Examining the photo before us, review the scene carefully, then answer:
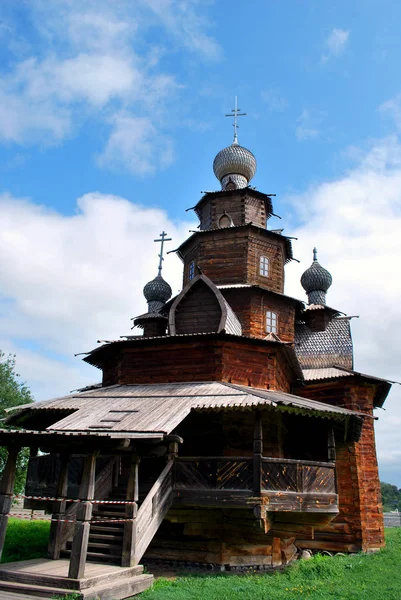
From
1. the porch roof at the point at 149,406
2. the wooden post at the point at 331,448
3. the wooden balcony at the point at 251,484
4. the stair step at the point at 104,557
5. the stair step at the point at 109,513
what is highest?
the porch roof at the point at 149,406

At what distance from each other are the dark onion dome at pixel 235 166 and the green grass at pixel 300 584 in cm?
1309

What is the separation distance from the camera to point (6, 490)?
8.02 metres

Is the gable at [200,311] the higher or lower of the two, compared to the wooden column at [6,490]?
higher

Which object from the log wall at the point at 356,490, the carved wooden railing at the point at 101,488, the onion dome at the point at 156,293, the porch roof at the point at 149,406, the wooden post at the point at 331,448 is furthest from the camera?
the onion dome at the point at 156,293

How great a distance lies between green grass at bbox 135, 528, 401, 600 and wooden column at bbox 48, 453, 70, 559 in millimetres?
1943

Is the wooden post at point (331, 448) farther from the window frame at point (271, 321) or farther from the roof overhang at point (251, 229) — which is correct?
the roof overhang at point (251, 229)

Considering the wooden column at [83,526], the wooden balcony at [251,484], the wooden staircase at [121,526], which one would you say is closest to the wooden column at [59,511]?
the wooden staircase at [121,526]

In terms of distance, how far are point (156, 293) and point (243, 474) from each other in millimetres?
12593

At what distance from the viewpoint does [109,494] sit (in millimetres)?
10695

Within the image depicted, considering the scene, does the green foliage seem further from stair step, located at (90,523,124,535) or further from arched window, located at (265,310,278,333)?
stair step, located at (90,523,124,535)

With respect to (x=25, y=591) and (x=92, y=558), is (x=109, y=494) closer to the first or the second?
(x=92, y=558)

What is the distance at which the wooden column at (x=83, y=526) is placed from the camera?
23.0 feet

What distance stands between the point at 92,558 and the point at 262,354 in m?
6.28

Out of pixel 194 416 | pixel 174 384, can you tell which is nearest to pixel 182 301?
pixel 174 384
